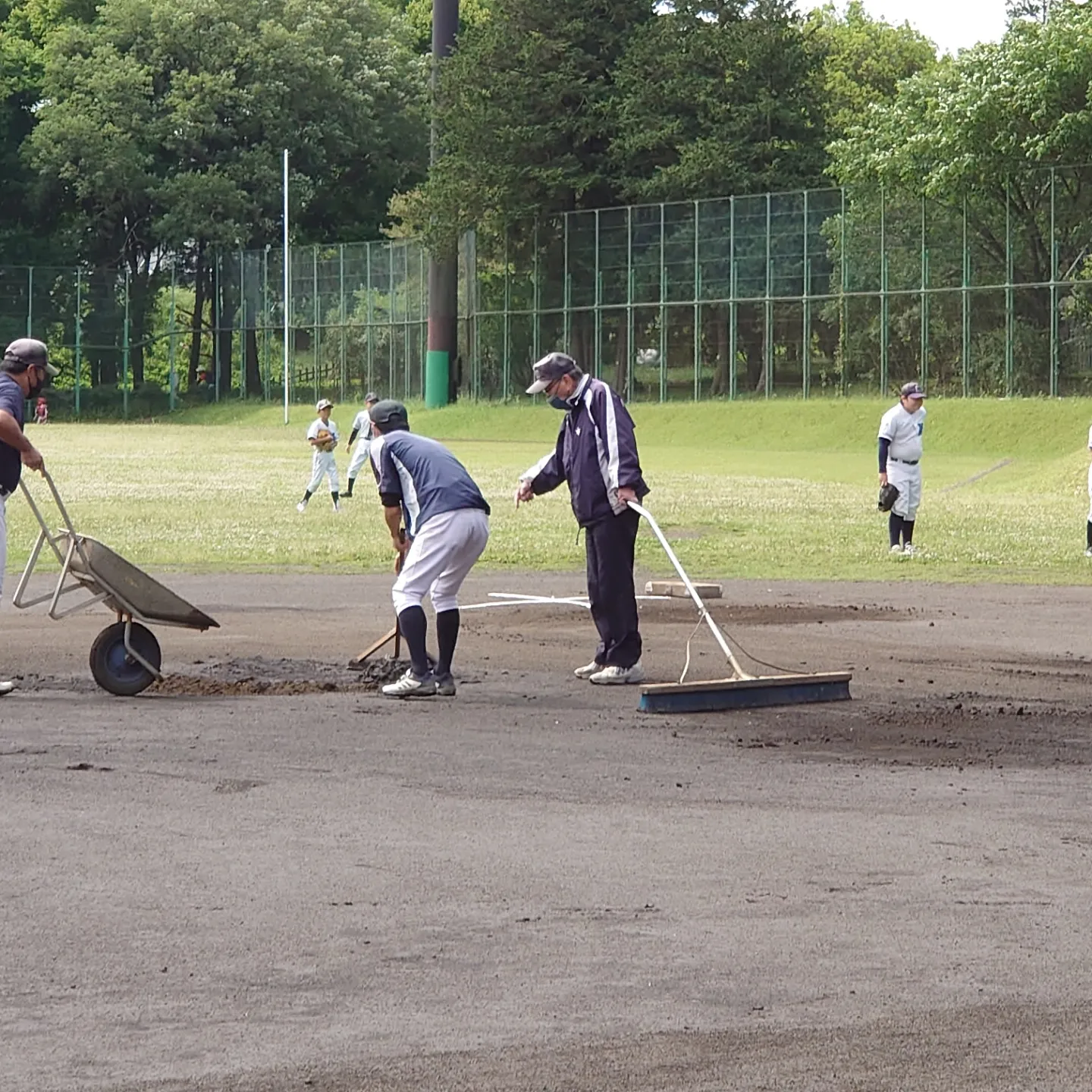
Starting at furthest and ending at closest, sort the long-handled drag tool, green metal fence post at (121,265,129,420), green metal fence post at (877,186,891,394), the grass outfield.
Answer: green metal fence post at (121,265,129,420), green metal fence post at (877,186,891,394), the grass outfield, the long-handled drag tool

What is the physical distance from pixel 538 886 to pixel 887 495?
14869 millimetres

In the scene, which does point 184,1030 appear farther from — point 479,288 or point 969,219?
point 479,288

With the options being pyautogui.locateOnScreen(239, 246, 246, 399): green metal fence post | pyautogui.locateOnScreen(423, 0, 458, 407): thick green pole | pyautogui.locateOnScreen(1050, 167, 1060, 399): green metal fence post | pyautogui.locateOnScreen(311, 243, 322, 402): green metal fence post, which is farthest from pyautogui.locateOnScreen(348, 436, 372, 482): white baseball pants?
pyautogui.locateOnScreen(239, 246, 246, 399): green metal fence post

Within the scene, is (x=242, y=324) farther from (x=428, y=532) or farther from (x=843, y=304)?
(x=428, y=532)

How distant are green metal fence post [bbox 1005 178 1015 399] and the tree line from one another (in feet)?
0.97

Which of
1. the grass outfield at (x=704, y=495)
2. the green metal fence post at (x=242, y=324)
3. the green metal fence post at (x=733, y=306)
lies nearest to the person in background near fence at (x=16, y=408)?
the grass outfield at (x=704, y=495)

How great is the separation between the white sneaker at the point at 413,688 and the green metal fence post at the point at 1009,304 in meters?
44.0

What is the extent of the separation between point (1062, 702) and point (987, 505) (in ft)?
64.6

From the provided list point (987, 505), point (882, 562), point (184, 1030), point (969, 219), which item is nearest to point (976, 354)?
point (969, 219)

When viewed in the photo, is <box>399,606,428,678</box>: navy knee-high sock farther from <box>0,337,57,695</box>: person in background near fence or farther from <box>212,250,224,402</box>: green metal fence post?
<box>212,250,224,402</box>: green metal fence post

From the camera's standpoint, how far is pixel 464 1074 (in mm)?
4953

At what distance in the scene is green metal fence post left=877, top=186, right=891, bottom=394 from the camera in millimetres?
57000

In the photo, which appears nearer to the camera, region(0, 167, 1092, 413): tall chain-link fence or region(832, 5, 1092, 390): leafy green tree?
region(832, 5, 1092, 390): leafy green tree

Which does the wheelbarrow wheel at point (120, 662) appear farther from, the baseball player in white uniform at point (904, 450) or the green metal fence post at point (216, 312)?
the green metal fence post at point (216, 312)
